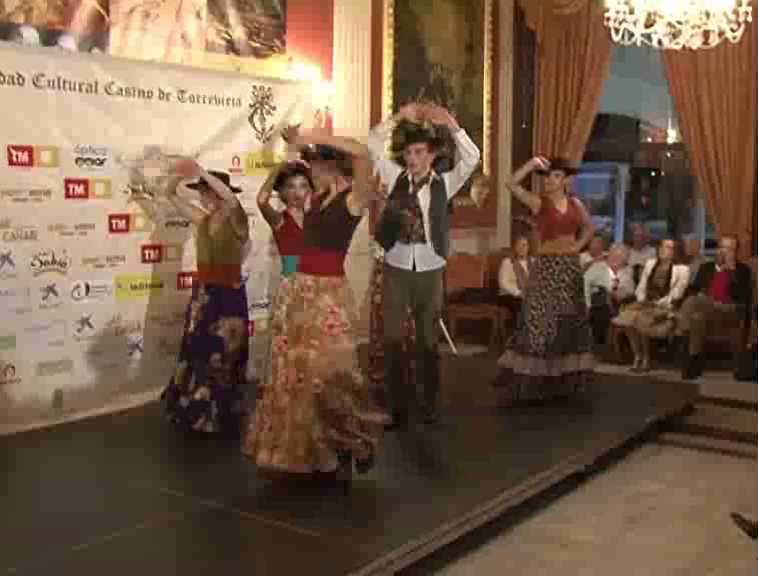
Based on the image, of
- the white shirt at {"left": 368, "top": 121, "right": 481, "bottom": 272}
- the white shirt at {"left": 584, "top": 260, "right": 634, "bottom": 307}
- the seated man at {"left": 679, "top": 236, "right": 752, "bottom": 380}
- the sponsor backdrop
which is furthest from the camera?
the white shirt at {"left": 584, "top": 260, "right": 634, "bottom": 307}

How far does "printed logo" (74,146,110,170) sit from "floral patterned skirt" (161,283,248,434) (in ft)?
3.04

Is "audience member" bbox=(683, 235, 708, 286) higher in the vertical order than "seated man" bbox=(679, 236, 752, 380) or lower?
higher

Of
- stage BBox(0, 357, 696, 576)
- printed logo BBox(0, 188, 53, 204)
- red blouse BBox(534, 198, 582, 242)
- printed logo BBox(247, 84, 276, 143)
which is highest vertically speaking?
printed logo BBox(247, 84, 276, 143)

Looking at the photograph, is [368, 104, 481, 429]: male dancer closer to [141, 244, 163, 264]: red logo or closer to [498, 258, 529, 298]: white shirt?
[141, 244, 163, 264]: red logo

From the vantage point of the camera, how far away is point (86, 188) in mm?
5383

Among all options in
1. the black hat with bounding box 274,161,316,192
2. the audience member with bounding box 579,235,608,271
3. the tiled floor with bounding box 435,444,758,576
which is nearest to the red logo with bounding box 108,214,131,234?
the black hat with bounding box 274,161,316,192

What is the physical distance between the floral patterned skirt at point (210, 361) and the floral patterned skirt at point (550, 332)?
163 cm

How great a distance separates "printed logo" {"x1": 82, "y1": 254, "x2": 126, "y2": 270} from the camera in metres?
5.41

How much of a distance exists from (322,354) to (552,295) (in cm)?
205

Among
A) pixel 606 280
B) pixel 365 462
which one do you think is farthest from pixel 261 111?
pixel 606 280

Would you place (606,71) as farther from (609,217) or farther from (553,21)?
(609,217)

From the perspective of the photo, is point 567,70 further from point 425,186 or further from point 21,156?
point 21,156

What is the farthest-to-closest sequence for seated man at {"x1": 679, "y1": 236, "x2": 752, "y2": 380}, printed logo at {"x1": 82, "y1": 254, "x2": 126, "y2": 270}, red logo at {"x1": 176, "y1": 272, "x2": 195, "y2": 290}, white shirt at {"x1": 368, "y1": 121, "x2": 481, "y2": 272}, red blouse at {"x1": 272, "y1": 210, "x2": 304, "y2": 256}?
seated man at {"x1": 679, "y1": 236, "x2": 752, "y2": 380}
red logo at {"x1": 176, "y1": 272, "x2": 195, "y2": 290}
printed logo at {"x1": 82, "y1": 254, "x2": 126, "y2": 270}
white shirt at {"x1": 368, "y1": 121, "x2": 481, "y2": 272}
red blouse at {"x1": 272, "y1": 210, "x2": 304, "y2": 256}

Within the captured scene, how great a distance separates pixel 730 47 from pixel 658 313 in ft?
7.88
